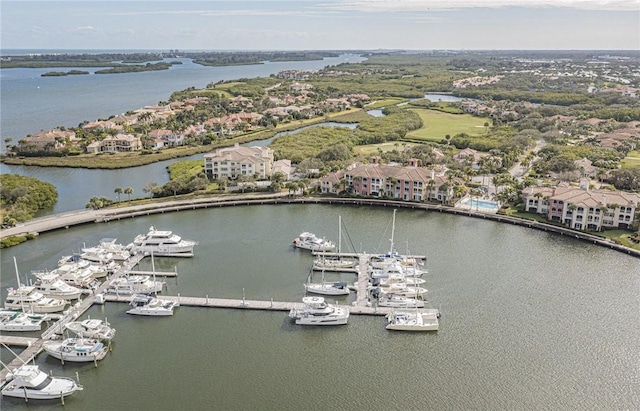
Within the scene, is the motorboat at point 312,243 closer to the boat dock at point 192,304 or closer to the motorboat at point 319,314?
the boat dock at point 192,304

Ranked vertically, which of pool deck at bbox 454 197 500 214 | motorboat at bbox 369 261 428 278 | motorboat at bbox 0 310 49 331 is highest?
pool deck at bbox 454 197 500 214

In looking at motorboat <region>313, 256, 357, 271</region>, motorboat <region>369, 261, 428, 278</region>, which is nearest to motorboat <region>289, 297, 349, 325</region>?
motorboat <region>369, 261, 428, 278</region>

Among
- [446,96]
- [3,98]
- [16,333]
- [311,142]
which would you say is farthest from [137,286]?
[3,98]

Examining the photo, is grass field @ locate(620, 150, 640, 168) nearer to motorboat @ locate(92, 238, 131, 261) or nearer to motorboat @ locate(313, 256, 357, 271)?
motorboat @ locate(313, 256, 357, 271)

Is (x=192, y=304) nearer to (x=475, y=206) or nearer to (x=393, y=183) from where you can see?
(x=393, y=183)

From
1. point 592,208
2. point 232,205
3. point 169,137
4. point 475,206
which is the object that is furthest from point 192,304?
Answer: point 169,137
